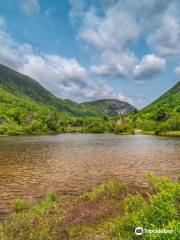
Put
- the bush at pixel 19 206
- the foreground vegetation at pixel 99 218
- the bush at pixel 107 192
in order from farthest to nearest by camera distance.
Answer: the bush at pixel 107 192
the bush at pixel 19 206
the foreground vegetation at pixel 99 218

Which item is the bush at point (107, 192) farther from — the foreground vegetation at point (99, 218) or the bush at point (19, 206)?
the bush at point (19, 206)

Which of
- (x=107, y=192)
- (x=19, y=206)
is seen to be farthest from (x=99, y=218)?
(x=19, y=206)

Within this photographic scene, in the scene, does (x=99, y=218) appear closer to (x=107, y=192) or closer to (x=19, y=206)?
(x=107, y=192)

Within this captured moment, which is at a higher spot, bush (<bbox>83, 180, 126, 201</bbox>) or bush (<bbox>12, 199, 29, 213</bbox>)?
bush (<bbox>83, 180, 126, 201</bbox>)

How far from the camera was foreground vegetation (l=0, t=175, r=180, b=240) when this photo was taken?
1005 centimetres

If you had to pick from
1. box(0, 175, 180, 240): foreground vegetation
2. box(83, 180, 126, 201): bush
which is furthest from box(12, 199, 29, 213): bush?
box(83, 180, 126, 201): bush

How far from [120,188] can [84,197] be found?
324 centimetres

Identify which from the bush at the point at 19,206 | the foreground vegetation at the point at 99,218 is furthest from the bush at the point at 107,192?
the bush at the point at 19,206

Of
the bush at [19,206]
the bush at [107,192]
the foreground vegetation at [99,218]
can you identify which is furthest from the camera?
the bush at [107,192]

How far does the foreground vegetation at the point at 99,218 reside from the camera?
10.0 m

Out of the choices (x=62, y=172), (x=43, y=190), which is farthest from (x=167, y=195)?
(x=62, y=172)

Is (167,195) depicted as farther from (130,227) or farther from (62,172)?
(62,172)

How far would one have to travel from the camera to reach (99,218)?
14.4 metres

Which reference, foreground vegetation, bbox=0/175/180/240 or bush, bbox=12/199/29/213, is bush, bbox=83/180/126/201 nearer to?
foreground vegetation, bbox=0/175/180/240
